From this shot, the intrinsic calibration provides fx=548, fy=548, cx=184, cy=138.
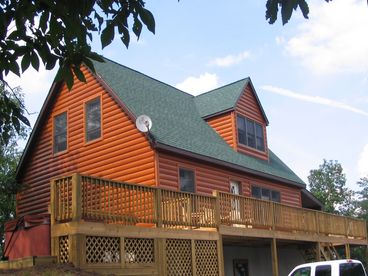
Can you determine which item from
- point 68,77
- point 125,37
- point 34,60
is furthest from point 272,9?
point 34,60

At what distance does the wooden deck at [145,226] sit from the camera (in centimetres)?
1224

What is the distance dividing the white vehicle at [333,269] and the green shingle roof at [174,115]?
6.11 meters

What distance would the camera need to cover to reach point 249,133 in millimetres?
24891

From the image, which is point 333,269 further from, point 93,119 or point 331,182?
point 331,182

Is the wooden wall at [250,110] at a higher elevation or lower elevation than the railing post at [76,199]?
higher

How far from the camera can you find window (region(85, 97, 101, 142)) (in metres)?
20.7

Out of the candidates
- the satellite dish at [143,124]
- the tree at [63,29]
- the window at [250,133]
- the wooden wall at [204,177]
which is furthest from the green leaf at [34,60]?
the window at [250,133]

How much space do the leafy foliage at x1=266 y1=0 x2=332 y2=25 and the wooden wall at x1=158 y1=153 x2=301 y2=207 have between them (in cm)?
1381

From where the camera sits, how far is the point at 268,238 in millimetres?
19312

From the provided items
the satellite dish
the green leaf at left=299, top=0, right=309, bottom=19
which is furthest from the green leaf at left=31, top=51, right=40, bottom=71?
the satellite dish

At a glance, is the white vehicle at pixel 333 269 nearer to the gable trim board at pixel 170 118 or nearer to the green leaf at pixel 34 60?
the gable trim board at pixel 170 118

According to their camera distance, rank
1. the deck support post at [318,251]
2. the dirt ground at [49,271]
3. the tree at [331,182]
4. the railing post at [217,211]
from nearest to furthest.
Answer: the dirt ground at [49,271], the railing post at [217,211], the deck support post at [318,251], the tree at [331,182]

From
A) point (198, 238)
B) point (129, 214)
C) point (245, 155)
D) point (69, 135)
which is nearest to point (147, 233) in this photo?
point (129, 214)

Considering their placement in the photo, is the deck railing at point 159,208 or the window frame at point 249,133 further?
the window frame at point 249,133
